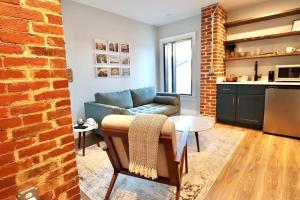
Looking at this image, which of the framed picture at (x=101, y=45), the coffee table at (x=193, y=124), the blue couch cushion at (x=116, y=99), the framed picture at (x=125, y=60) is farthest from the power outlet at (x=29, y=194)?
the framed picture at (x=125, y=60)

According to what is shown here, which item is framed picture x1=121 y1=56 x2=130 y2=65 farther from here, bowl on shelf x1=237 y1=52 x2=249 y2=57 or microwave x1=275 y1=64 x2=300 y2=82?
microwave x1=275 y1=64 x2=300 y2=82

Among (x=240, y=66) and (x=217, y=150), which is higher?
(x=240, y=66)

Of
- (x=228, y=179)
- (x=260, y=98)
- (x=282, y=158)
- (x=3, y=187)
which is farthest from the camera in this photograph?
(x=260, y=98)

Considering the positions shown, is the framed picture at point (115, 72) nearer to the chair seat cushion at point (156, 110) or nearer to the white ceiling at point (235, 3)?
the chair seat cushion at point (156, 110)

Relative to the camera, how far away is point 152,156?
4.44 ft

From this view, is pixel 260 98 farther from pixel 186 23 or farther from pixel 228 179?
pixel 186 23

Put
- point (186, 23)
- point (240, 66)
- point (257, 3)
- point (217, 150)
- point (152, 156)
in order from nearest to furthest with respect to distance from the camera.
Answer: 1. point (152, 156)
2. point (217, 150)
3. point (257, 3)
4. point (240, 66)
5. point (186, 23)

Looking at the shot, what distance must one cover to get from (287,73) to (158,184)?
2.97 m

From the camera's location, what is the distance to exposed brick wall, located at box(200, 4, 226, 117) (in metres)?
3.68

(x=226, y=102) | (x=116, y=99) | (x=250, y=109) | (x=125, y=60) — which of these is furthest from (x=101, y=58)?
(x=250, y=109)

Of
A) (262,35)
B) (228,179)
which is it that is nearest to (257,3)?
(262,35)

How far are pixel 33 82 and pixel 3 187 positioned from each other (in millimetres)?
627

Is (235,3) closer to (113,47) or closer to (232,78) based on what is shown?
(232,78)

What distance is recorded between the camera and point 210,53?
380 centimetres
